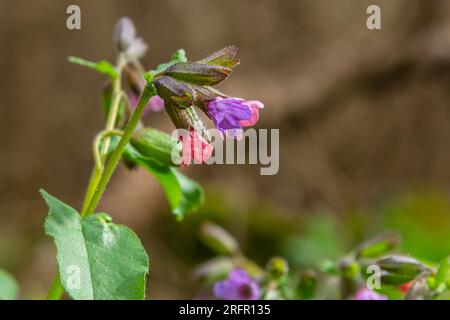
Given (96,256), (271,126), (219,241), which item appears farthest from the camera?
(271,126)

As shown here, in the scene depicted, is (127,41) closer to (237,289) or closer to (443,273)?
(237,289)

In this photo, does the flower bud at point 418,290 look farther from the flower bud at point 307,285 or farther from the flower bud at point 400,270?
the flower bud at point 307,285

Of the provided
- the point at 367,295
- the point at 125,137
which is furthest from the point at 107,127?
the point at 367,295

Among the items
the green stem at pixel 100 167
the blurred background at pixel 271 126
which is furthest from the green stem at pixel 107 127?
the blurred background at pixel 271 126

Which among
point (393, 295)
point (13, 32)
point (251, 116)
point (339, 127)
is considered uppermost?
point (13, 32)

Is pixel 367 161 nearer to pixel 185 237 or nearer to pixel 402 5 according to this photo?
pixel 402 5
